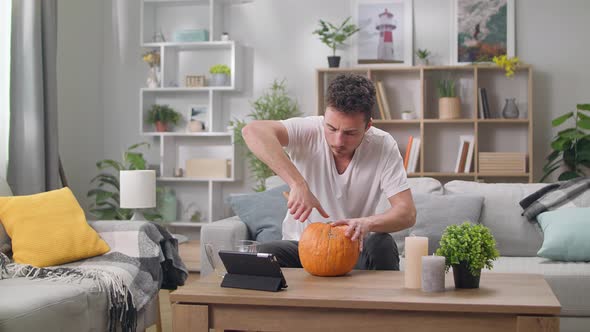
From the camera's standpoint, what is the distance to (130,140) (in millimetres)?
6375

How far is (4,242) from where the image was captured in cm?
322

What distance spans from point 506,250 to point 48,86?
10.2ft

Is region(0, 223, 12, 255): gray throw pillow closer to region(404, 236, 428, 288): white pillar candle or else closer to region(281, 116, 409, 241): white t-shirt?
region(281, 116, 409, 241): white t-shirt

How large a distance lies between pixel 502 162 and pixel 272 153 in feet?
11.4

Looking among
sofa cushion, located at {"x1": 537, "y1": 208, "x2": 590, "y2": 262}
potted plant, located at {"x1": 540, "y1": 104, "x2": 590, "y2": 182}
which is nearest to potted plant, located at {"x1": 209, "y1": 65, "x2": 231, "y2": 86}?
potted plant, located at {"x1": 540, "y1": 104, "x2": 590, "y2": 182}

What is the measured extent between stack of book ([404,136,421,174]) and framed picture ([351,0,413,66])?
628mm

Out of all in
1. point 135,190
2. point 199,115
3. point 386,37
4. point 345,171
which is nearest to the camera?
point 345,171

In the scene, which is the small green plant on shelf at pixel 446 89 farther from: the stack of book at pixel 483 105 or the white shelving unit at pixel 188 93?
the white shelving unit at pixel 188 93

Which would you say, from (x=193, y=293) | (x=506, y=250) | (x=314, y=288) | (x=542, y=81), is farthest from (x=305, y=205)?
(x=542, y=81)

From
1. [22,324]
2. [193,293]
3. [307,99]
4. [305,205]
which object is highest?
[307,99]

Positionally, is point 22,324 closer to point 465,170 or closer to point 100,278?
point 100,278

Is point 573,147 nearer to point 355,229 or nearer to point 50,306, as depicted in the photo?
point 355,229

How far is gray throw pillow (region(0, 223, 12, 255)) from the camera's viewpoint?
319cm

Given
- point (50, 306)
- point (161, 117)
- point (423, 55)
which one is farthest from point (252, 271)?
point (161, 117)
